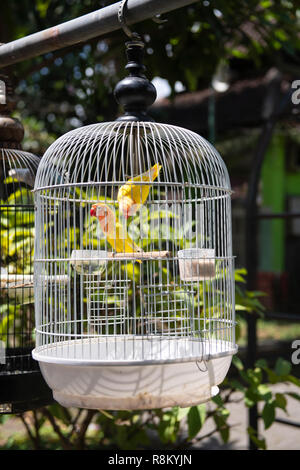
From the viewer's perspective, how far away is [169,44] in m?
3.72

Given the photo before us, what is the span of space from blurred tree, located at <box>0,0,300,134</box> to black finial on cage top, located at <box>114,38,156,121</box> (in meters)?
1.27

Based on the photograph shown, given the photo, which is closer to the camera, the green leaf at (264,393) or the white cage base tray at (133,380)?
the white cage base tray at (133,380)

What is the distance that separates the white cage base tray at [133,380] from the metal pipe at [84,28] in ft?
3.17

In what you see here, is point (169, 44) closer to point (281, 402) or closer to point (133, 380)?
point (281, 402)

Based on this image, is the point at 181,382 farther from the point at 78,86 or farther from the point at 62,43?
the point at 78,86

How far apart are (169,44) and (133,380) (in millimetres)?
2606

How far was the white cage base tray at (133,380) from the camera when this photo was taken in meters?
1.63

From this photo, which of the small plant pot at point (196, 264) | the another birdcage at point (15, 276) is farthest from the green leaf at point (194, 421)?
the small plant pot at point (196, 264)

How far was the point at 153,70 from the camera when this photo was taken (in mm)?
3623

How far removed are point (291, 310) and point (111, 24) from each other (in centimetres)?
884

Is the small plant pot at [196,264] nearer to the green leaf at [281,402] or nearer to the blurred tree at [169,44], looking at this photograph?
the green leaf at [281,402]

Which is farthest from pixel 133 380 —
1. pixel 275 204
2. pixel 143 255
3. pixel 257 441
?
pixel 275 204

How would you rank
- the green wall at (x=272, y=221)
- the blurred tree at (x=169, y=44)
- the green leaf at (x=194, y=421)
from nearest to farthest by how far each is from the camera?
the green leaf at (x=194, y=421) → the blurred tree at (x=169, y=44) → the green wall at (x=272, y=221)
